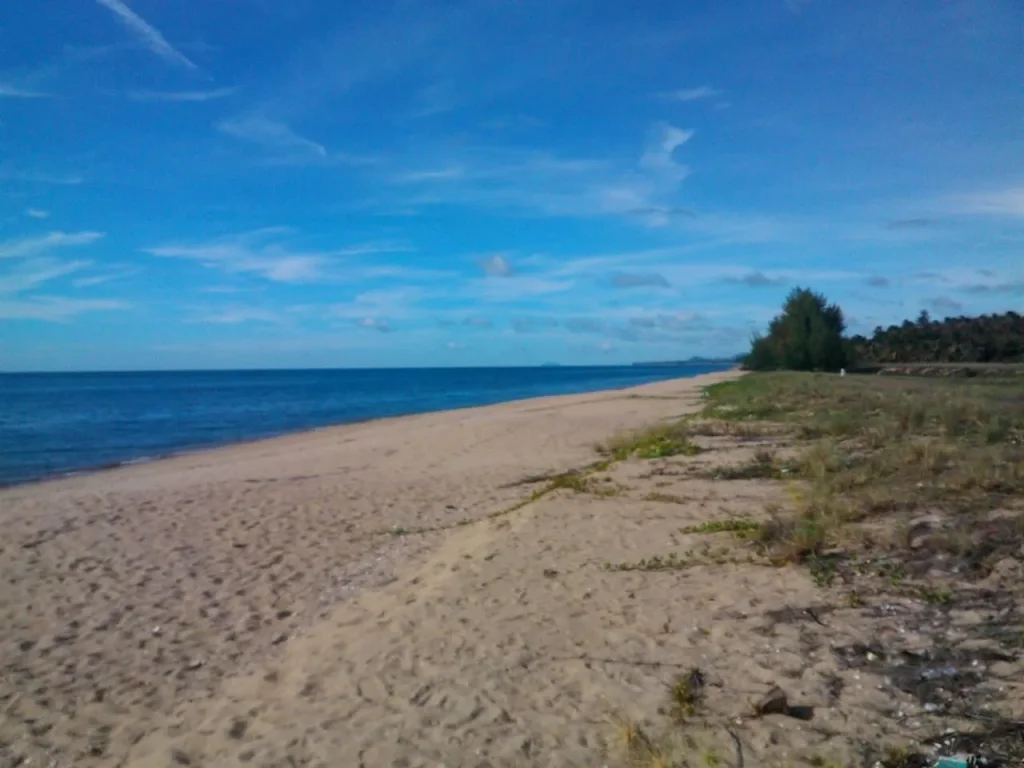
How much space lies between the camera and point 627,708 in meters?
4.73

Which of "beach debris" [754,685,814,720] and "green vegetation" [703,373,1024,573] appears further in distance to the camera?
"green vegetation" [703,373,1024,573]

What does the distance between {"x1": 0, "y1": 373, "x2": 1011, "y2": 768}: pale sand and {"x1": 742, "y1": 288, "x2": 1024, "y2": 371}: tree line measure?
52756mm

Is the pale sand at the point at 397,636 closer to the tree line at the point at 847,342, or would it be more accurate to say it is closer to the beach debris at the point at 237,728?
the beach debris at the point at 237,728

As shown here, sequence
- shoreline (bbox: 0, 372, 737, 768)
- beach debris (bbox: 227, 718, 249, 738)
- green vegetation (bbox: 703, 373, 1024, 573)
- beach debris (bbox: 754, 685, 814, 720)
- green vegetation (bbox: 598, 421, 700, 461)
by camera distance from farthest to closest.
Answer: green vegetation (bbox: 598, 421, 700, 461), green vegetation (bbox: 703, 373, 1024, 573), shoreline (bbox: 0, 372, 737, 768), beach debris (bbox: 227, 718, 249, 738), beach debris (bbox: 754, 685, 814, 720)

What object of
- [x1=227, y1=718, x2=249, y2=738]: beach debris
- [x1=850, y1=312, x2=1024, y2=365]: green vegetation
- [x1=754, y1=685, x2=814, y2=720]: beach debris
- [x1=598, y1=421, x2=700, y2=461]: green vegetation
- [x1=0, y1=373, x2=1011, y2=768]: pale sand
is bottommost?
[x1=227, y1=718, x2=249, y2=738]: beach debris

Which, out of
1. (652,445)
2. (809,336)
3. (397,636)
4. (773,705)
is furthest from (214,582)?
(809,336)

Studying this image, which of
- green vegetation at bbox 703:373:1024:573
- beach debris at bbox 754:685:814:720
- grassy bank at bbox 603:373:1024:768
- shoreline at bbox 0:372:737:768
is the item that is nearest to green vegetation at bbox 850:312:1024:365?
green vegetation at bbox 703:373:1024:573

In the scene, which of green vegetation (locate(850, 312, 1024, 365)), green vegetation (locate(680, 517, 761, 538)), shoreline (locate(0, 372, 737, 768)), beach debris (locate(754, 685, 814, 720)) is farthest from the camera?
green vegetation (locate(850, 312, 1024, 365))

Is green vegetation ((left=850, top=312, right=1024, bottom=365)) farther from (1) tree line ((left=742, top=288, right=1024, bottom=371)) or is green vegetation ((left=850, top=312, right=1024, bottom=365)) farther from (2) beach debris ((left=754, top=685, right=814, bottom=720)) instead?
(2) beach debris ((left=754, top=685, right=814, bottom=720))

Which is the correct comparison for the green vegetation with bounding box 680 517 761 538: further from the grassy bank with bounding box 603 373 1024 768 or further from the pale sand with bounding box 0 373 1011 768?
the pale sand with bounding box 0 373 1011 768

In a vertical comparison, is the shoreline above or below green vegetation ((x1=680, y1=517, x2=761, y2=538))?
below

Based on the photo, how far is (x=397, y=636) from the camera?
6312 millimetres

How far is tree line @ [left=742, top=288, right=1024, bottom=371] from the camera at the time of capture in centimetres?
5717

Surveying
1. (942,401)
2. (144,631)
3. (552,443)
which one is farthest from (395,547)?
(942,401)
